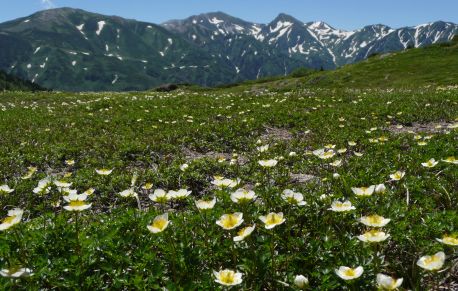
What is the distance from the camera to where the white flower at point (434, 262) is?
269 cm

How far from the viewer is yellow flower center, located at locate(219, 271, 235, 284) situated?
3.01 m

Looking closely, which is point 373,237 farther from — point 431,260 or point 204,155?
point 204,155

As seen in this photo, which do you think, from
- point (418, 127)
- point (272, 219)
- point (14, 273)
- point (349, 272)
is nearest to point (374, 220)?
point (349, 272)

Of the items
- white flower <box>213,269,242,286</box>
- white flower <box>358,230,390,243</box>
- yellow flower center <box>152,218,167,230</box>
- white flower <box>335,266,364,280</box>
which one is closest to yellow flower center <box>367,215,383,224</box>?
white flower <box>358,230,390,243</box>

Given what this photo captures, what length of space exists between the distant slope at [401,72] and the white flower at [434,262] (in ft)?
160

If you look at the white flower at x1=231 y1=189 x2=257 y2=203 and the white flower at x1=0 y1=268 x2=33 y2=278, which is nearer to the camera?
the white flower at x1=0 y1=268 x2=33 y2=278

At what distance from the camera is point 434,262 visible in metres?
2.76

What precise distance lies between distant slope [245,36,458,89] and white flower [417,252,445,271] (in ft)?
160

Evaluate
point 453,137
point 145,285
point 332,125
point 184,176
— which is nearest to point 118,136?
point 184,176

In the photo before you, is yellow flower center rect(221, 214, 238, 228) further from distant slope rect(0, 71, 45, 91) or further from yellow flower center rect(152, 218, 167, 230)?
distant slope rect(0, 71, 45, 91)

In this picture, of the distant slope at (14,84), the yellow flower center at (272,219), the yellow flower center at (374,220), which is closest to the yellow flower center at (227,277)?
the yellow flower center at (272,219)

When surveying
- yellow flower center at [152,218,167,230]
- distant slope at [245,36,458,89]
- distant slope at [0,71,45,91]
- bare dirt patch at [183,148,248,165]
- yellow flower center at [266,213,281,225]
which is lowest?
distant slope at [0,71,45,91]

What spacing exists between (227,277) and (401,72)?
60938mm

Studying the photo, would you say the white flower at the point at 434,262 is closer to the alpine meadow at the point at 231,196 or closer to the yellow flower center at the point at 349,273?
the alpine meadow at the point at 231,196
